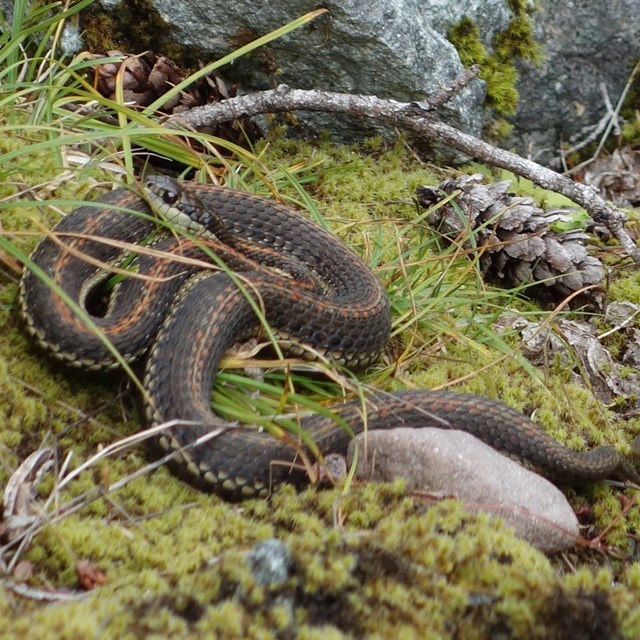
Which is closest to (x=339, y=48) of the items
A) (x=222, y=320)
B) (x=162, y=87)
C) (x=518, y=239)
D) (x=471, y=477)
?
(x=162, y=87)

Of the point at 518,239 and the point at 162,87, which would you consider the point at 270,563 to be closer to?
the point at 518,239

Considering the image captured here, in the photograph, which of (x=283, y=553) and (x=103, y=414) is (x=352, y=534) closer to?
(x=283, y=553)

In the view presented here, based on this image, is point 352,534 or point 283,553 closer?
point 283,553

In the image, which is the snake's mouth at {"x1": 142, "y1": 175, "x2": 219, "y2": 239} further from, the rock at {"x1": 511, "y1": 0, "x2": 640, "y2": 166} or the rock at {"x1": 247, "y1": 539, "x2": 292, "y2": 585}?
the rock at {"x1": 511, "y1": 0, "x2": 640, "y2": 166}

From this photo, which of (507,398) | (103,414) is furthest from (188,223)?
(507,398)

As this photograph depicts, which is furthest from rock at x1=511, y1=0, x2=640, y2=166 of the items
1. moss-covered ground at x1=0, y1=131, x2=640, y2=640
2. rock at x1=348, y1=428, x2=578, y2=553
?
rock at x1=348, y1=428, x2=578, y2=553

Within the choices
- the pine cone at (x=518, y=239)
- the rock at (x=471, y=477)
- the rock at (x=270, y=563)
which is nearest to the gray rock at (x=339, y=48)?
the pine cone at (x=518, y=239)
